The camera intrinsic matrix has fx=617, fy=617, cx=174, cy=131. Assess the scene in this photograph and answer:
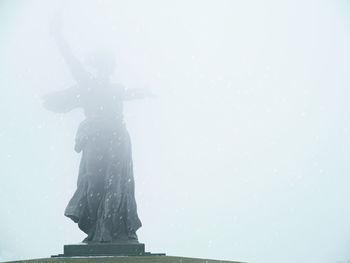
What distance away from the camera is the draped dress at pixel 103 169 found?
1552cm

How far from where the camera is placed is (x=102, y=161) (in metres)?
16.0

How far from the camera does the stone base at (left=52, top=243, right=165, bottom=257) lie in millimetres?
14656

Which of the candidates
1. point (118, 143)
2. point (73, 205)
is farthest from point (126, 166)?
point (73, 205)

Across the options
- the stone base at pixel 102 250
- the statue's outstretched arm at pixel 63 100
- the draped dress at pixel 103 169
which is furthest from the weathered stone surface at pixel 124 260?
A: the statue's outstretched arm at pixel 63 100

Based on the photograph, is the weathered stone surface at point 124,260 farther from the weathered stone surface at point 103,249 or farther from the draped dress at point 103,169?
the draped dress at point 103,169

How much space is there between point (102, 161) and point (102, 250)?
241cm

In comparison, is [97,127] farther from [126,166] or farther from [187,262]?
[187,262]

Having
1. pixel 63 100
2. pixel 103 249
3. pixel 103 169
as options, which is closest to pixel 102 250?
pixel 103 249

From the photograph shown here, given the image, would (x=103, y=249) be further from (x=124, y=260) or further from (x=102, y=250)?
(x=124, y=260)

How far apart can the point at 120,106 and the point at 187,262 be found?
186 inches

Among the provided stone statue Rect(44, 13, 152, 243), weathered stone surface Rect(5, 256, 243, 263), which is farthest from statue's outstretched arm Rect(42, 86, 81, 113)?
weathered stone surface Rect(5, 256, 243, 263)

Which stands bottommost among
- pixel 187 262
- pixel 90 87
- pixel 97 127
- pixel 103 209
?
pixel 187 262

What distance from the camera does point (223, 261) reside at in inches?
587

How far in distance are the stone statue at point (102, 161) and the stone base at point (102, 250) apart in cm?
34
